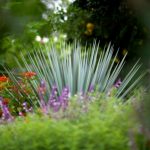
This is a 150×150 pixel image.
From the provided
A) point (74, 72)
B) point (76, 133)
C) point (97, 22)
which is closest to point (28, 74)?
point (74, 72)

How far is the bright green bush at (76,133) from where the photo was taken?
2.53m

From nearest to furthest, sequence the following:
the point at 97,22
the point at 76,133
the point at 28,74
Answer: the point at 76,133, the point at 28,74, the point at 97,22

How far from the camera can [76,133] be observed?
2.52m

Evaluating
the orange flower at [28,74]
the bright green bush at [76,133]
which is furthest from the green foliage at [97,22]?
the bright green bush at [76,133]

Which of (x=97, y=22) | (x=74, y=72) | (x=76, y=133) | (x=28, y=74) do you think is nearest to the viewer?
(x=76, y=133)

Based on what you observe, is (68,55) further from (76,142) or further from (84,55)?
(76,142)

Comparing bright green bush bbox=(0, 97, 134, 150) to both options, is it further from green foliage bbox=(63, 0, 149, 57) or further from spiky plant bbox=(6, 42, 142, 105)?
green foliage bbox=(63, 0, 149, 57)

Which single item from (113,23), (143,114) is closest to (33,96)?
(113,23)

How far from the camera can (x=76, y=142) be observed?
2.50m

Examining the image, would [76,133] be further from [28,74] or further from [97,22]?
[97,22]

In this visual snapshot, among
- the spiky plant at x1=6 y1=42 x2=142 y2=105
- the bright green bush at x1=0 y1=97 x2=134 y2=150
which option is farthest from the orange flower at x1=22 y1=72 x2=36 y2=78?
the bright green bush at x1=0 y1=97 x2=134 y2=150

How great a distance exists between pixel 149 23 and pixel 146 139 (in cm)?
169

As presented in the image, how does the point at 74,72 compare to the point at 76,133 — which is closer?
the point at 76,133

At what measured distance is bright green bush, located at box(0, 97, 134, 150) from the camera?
253 cm
